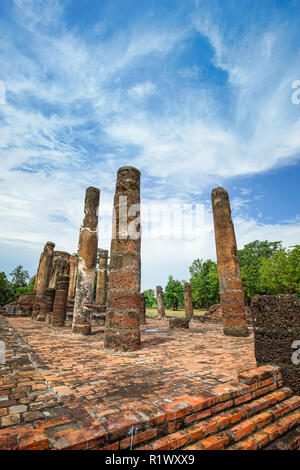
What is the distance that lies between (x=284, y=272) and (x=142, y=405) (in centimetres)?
2487

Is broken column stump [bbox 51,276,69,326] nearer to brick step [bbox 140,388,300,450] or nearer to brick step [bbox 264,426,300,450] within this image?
brick step [bbox 140,388,300,450]

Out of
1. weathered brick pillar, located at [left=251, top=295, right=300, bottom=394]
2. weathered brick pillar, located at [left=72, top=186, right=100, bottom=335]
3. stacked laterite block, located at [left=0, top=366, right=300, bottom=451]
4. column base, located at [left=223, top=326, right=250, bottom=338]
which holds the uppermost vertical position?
weathered brick pillar, located at [left=72, top=186, right=100, bottom=335]

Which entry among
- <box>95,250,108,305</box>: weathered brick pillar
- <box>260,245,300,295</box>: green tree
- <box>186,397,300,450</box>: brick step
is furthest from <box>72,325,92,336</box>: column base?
<box>260,245,300,295</box>: green tree

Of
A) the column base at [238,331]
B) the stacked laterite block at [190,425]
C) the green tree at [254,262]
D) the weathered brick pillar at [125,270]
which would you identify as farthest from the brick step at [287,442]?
the green tree at [254,262]

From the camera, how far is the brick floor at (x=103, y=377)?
2.51 meters

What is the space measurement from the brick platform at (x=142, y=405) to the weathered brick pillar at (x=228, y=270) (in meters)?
4.16

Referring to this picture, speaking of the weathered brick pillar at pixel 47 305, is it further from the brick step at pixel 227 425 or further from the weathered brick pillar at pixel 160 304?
the brick step at pixel 227 425

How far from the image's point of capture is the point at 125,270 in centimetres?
595

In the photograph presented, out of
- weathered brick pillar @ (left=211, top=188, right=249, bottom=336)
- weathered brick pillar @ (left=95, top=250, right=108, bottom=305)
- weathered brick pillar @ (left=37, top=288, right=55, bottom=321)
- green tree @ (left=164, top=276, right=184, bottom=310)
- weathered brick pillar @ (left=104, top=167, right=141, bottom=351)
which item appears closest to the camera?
weathered brick pillar @ (left=104, top=167, right=141, bottom=351)

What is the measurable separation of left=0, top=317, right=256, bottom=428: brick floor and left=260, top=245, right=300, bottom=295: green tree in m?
20.0

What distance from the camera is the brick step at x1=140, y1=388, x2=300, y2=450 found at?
6.89 ft

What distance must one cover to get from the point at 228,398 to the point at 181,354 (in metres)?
2.53

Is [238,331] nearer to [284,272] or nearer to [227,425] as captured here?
[227,425]

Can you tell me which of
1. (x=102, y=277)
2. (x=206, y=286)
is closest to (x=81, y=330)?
(x=102, y=277)
